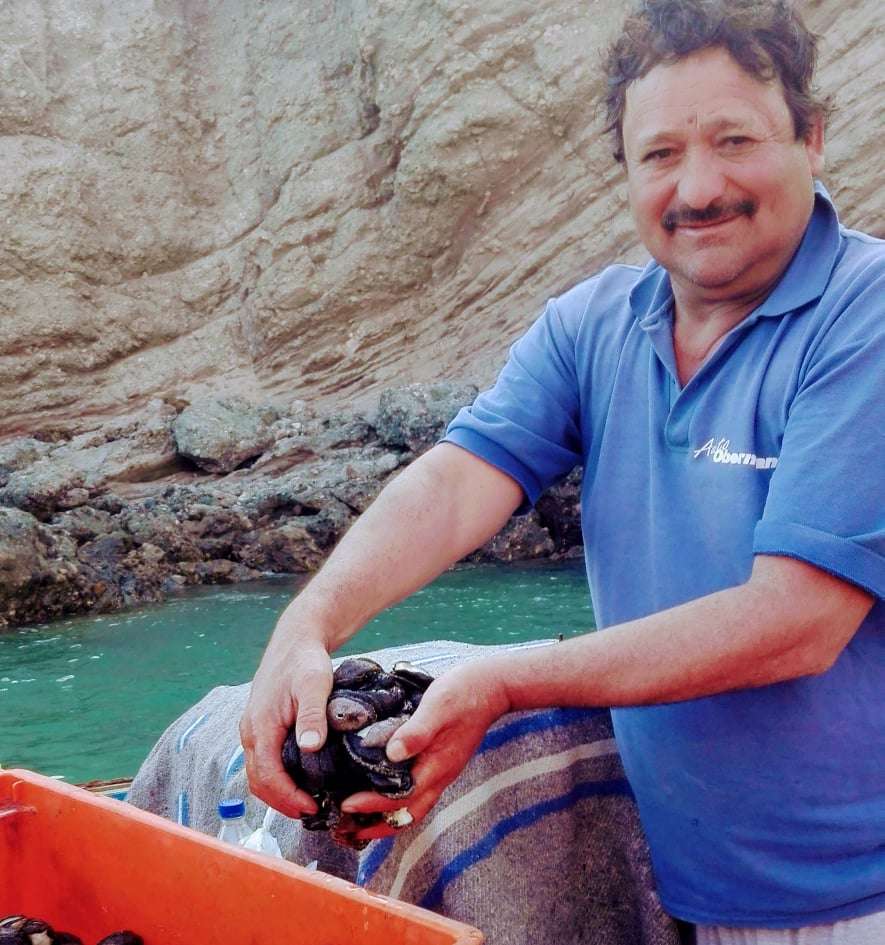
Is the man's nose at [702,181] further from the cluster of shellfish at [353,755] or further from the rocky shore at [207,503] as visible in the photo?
the rocky shore at [207,503]

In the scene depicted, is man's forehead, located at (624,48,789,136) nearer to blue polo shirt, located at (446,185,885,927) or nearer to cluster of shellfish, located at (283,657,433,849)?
blue polo shirt, located at (446,185,885,927)

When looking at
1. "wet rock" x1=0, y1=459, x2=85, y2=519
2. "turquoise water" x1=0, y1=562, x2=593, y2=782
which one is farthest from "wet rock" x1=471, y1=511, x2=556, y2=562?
"wet rock" x1=0, y1=459, x2=85, y2=519

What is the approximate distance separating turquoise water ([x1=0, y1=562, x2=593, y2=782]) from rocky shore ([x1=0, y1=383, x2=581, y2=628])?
387mm

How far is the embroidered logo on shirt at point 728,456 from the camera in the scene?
76.7 inches

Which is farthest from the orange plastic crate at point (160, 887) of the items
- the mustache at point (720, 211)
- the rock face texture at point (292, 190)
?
the rock face texture at point (292, 190)

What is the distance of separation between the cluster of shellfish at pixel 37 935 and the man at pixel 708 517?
0.34 meters

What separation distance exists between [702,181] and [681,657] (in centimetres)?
89

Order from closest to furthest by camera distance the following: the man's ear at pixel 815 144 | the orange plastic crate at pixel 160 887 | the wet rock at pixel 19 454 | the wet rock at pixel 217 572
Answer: the orange plastic crate at pixel 160 887, the man's ear at pixel 815 144, the wet rock at pixel 217 572, the wet rock at pixel 19 454

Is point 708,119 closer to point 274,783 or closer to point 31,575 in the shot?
point 274,783

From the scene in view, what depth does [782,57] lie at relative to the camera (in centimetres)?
212

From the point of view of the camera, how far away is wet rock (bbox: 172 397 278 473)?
15.1 m

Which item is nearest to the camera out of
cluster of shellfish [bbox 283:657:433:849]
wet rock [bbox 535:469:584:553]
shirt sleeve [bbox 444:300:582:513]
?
cluster of shellfish [bbox 283:657:433:849]

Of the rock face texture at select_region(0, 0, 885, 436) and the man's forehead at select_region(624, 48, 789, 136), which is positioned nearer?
the man's forehead at select_region(624, 48, 789, 136)

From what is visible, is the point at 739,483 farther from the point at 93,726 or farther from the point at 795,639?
the point at 93,726
